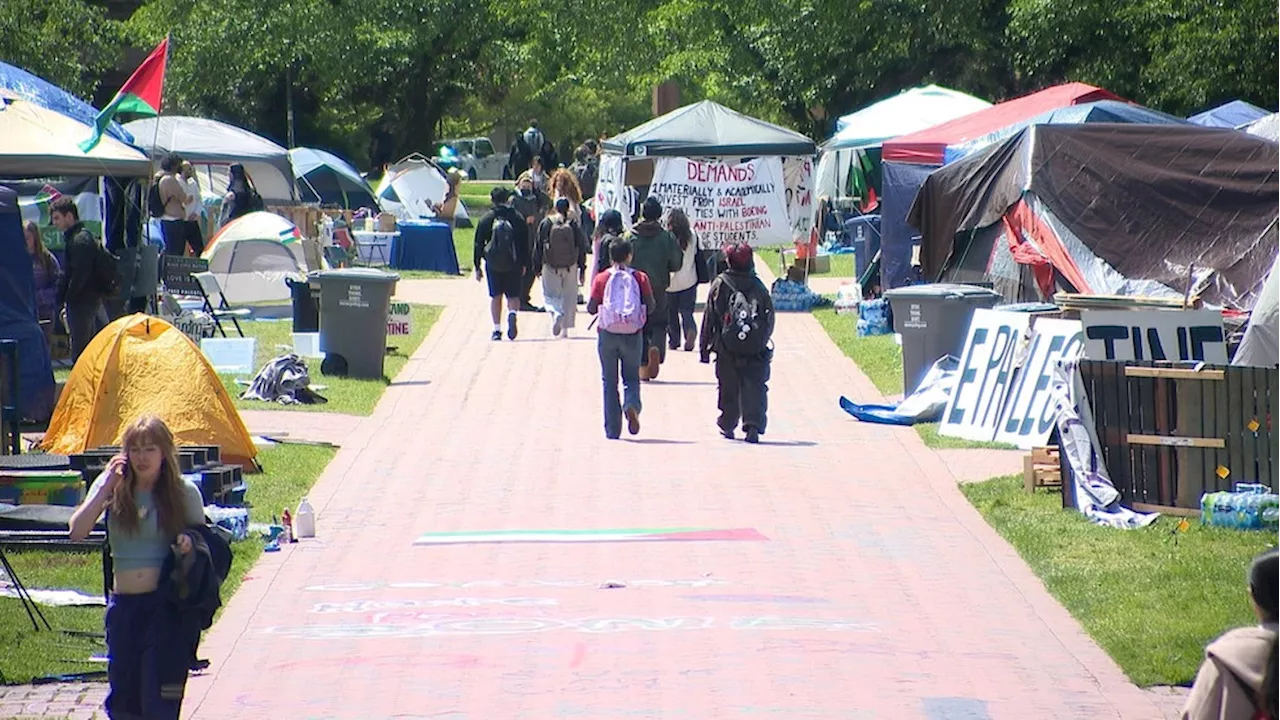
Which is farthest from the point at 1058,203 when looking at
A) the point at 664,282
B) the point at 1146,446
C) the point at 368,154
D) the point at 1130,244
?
the point at 368,154

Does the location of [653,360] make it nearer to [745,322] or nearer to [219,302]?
[745,322]

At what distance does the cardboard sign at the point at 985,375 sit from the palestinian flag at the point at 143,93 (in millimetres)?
6934

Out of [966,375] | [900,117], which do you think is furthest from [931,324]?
[900,117]

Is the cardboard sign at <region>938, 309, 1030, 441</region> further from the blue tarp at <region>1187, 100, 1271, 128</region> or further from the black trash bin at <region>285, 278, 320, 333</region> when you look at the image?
the blue tarp at <region>1187, 100, 1271, 128</region>

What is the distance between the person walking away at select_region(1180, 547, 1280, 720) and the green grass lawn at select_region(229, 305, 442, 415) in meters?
12.0

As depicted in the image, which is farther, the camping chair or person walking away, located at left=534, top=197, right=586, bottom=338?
person walking away, located at left=534, top=197, right=586, bottom=338

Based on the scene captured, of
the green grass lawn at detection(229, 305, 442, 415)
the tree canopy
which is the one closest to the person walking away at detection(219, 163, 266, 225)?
the green grass lawn at detection(229, 305, 442, 415)

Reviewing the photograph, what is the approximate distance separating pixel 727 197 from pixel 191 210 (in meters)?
6.91

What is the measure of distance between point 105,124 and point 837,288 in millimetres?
13091

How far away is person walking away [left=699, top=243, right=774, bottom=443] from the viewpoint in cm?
1452

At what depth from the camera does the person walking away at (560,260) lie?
68.8ft

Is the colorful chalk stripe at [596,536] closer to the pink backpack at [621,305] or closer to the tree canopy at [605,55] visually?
the pink backpack at [621,305]

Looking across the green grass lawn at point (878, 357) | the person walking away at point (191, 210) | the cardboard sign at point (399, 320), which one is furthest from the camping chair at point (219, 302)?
the green grass lawn at point (878, 357)

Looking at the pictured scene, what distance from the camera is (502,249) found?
21266 millimetres
